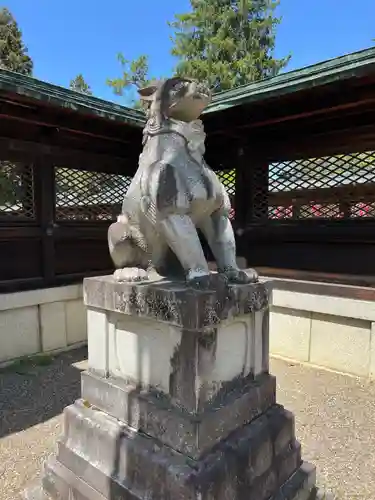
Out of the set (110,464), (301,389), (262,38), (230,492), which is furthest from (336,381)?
(262,38)

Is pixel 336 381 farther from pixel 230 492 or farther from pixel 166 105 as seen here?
pixel 166 105

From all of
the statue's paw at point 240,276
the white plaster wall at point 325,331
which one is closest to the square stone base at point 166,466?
the statue's paw at point 240,276

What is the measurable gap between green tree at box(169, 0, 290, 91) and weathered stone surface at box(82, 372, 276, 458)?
1410 cm

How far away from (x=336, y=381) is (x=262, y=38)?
15.4 m

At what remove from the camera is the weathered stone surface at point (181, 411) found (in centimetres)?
188

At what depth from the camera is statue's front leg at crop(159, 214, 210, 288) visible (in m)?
1.98

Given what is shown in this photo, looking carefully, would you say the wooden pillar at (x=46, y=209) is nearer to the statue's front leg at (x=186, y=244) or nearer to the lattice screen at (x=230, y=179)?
the lattice screen at (x=230, y=179)

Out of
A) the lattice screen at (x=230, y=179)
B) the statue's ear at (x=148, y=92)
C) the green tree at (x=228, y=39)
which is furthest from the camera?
the green tree at (x=228, y=39)

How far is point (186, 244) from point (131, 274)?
18.7 inches

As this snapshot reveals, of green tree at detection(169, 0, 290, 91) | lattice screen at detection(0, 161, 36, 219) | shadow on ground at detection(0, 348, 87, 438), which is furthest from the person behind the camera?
green tree at detection(169, 0, 290, 91)

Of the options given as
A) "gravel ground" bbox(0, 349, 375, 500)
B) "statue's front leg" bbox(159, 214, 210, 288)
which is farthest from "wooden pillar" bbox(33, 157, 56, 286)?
"statue's front leg" bbox(159, 214, 210, 288)

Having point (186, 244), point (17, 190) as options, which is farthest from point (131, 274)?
point (17, 190)

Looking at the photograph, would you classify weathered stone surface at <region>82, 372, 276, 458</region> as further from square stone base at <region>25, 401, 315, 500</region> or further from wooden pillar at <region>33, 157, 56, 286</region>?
wooden pillar at <region>33, 157, 56, 286</region>

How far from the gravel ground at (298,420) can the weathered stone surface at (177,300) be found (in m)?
1.45
